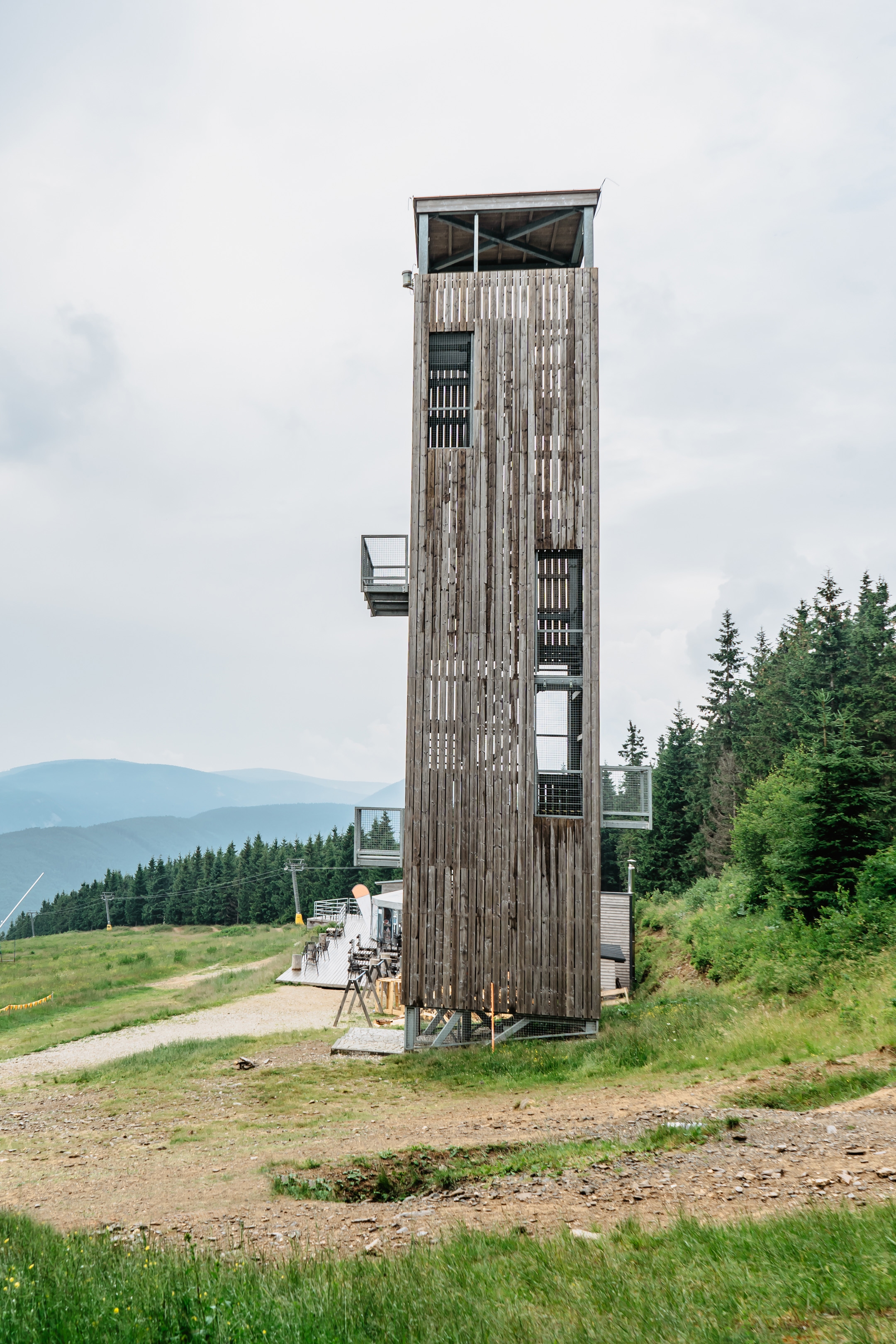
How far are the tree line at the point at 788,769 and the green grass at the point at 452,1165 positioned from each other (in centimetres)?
909

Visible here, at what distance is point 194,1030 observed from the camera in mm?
19359

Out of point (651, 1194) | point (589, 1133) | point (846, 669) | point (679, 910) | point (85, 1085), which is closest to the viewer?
point (651, 1194)

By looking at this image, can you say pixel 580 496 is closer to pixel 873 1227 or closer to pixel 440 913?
pixel 440 913

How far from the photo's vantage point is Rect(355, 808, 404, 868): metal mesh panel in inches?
629

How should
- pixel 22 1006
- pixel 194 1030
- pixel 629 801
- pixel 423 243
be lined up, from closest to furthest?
pixel 629 801 < pixel 423 243 < pixel 194 1030 < pixel 22 1006

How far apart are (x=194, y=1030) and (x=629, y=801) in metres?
12.0

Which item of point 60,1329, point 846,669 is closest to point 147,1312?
point 60,1329

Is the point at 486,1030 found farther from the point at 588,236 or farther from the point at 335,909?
the point at 335,909

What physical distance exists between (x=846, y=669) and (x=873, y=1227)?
102ft

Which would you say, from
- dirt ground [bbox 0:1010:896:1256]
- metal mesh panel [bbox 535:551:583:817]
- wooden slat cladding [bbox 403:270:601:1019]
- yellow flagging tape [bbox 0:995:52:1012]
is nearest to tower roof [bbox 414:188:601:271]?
wooden slat cladding [bbox 403:270:601:1019]

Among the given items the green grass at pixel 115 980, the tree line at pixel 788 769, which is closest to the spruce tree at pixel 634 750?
the tree line at pixel 788 769

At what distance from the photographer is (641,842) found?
4875 centimetres

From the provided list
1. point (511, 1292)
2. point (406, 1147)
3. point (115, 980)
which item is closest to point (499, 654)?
point (406, 1147)

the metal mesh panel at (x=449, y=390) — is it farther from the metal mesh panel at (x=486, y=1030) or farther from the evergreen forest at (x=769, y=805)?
the metal mesh panel at (x=486, y=1030)
